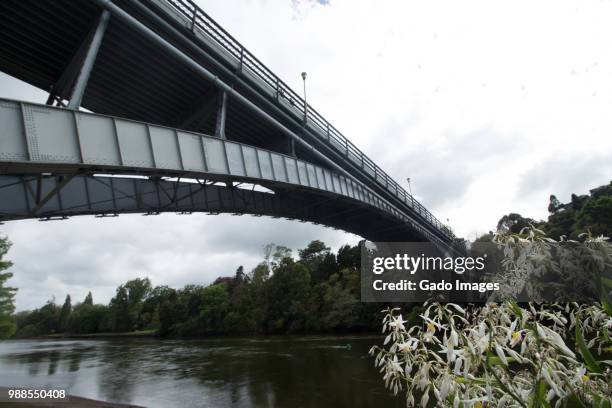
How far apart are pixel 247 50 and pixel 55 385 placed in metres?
22.0

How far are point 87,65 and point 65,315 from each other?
155412mm

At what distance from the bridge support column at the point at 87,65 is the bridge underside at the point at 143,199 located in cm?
283

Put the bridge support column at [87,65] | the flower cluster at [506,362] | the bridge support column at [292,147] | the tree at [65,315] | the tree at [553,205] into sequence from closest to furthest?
the flower cluster at [506,362], the bridge support column at [87,65], the bridge support column at [292,147], the tree at [553,205], the tree at [65,315]

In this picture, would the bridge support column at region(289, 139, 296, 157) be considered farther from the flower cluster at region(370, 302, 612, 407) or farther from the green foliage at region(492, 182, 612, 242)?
the flower cluster at region(370, 302, 612, 407)

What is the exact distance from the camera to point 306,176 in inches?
959

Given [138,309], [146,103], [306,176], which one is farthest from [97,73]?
[138,309]

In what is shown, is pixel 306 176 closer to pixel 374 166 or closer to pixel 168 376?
pixel 374 166

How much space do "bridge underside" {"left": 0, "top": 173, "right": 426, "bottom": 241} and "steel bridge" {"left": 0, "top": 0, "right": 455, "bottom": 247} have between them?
76mm

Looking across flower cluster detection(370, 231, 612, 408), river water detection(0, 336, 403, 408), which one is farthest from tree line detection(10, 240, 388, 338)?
flower cluster detection(370, 231, 612, 408)

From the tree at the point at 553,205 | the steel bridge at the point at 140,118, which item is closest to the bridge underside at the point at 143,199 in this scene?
the steel bridge at the point at 140,118

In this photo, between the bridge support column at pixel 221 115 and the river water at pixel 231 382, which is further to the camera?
the bridge support column at pixel 221 115

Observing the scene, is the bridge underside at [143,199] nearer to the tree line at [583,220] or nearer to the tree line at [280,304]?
the tree line at [583,220]

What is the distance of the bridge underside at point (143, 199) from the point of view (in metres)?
17.3

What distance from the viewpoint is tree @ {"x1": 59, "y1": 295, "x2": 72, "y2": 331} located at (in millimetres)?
134150
